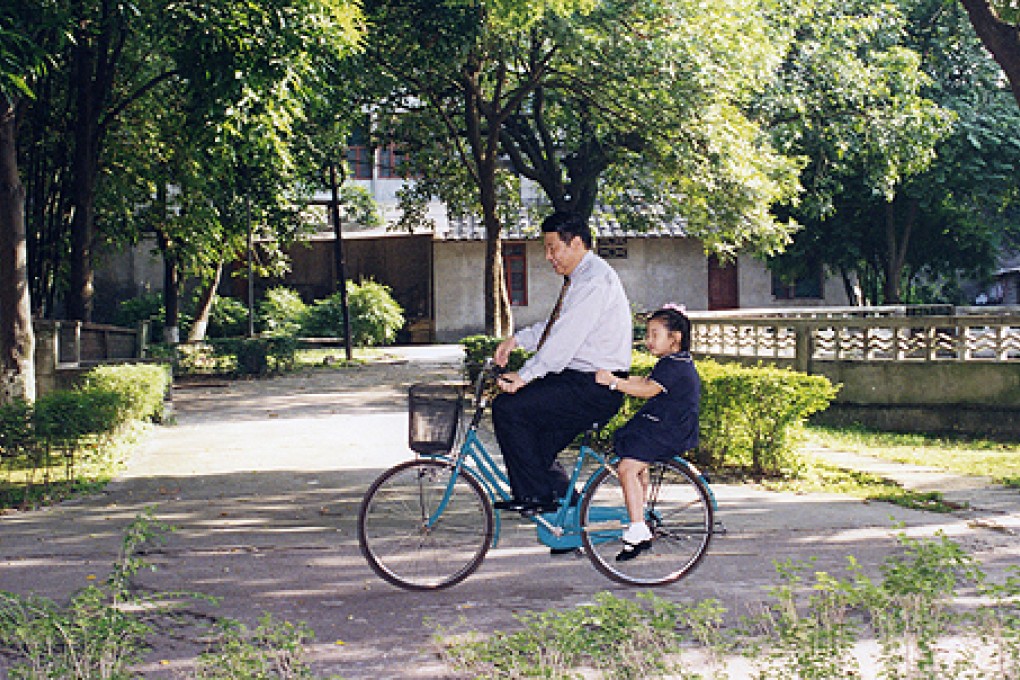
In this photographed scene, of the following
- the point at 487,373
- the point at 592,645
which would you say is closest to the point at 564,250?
the point at 487,373

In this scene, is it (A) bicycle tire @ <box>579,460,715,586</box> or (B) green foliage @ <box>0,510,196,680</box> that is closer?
(B) green foliage @ <box>0,510,196,680</box>

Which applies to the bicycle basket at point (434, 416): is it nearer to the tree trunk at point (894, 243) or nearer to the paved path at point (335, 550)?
the paved path at point (335, 550)

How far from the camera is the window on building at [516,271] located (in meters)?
41.2

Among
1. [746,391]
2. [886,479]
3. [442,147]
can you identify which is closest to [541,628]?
[746,391]

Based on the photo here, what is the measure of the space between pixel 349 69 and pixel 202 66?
18.3 ft

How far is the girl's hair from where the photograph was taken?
6880 millimetres

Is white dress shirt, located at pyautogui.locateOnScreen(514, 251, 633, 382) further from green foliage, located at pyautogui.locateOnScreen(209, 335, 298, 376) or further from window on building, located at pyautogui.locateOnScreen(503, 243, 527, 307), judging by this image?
window on building, located at pyautogui.locateOnScreen(503, 243, 527, 307)

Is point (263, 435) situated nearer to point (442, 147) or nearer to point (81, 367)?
point (81, 367)

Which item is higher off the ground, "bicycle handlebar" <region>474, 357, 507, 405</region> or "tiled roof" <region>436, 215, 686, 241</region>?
"tiled roof" <region>436, 215, 686, 241</region>

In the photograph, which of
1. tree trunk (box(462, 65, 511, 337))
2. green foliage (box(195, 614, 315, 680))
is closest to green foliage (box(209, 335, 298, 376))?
tree trunk (box(462, 65, 511, 337))

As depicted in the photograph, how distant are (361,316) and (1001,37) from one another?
84.0ft

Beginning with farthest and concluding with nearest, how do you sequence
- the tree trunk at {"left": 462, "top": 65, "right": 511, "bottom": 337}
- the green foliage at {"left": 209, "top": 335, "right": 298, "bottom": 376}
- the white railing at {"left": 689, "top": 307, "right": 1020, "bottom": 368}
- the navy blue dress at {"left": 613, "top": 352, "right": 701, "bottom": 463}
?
the green foliage at {"left": 209, "top": 335, "right": 298, "bottom": 376} → the tree trunk at {"left": 462, "top": 65, "right": 511, "bottom": 337} → the white railing at {"left": 689, "top": 307, "right": 1020, "bottom": 368} → the navy blue dress at {"left": 613, "top": 352, "right": 701, "bottom": 463}

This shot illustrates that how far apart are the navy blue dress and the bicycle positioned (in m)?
0.10

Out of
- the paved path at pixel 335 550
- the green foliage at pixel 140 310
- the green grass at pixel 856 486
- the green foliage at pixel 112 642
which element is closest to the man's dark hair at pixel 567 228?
the paved path at pixel 335 550
